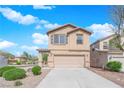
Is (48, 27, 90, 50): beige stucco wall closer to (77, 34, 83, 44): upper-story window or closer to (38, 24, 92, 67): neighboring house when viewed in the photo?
(38, 24, 92, 67): neighboring house

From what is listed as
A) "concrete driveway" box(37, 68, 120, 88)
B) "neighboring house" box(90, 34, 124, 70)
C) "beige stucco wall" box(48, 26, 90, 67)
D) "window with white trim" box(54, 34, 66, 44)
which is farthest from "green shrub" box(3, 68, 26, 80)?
Answer: "window with white trim" box(54, 34, 66, 44)

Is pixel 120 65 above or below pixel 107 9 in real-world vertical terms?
below

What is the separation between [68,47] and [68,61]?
1.81 m

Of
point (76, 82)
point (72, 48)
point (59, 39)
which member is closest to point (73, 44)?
point (72, 48)

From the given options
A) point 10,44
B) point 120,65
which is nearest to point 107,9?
point 120,65

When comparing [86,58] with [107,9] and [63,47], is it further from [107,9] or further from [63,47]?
[107,9]

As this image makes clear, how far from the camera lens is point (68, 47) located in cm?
3653


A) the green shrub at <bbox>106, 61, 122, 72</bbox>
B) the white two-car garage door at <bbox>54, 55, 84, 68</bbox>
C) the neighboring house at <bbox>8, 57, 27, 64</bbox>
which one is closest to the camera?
the green shrub at <bbox>106, 61, 122, 72</bbox>

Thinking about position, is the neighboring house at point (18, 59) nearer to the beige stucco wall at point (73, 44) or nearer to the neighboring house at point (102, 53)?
the neighboring house at point (102, 53)

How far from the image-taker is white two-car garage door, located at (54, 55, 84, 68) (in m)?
36.0

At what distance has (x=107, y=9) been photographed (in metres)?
31.3

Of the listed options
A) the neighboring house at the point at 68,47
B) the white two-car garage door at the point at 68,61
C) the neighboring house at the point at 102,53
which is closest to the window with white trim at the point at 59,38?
the neighboring house at the point at 68,47
